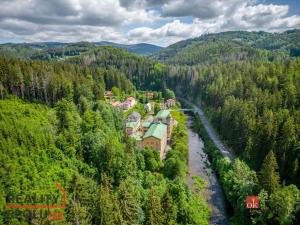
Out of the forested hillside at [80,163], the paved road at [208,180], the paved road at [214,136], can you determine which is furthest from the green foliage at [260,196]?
the paved road at [214,136]

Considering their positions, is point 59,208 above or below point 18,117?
below

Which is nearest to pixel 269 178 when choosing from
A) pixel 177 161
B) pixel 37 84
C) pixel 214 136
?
pixel 177 161

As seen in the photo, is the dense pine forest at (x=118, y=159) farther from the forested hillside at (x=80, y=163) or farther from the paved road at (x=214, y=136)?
the paved road at (x=214, y=136)

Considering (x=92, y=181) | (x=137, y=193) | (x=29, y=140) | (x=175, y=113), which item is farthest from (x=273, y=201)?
(x=175, y=113)

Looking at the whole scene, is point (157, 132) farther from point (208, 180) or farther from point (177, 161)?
point (208, 180)

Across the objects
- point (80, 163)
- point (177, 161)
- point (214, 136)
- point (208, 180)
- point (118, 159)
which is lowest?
point (208, 180)

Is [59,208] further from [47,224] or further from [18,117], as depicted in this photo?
[18,117]

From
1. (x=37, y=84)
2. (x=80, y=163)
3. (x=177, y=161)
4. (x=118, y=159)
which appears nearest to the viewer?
(x=80, y=163)

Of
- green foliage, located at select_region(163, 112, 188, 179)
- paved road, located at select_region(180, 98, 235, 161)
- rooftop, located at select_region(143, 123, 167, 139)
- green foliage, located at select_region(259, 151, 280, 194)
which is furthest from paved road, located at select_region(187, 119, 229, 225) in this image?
rooftop, located at select_region(143, 123, 167, 139)
